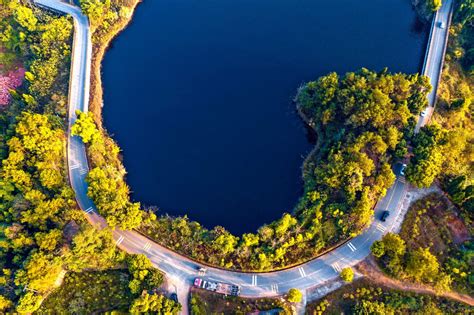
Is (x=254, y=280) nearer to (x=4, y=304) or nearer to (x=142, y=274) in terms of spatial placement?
(x=142, y=274)

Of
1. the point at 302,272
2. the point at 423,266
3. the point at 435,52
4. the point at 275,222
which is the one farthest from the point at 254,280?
the point at 435,52

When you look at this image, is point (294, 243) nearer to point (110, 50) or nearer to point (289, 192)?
point (289, 192)

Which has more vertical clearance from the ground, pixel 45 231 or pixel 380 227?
pixel 380 227

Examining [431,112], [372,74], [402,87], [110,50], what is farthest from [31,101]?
[431,112]

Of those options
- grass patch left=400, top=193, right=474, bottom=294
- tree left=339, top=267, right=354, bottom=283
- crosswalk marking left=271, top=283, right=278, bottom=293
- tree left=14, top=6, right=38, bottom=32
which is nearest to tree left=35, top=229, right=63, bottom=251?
crosswalk marking left=271, top=283, right=278, bottom=293

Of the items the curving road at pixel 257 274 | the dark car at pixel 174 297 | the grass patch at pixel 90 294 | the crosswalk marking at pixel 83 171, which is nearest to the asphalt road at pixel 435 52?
the curving road at pixel 257 274

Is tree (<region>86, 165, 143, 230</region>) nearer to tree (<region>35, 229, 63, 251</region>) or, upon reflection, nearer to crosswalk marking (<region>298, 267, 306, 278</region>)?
tree (<region>35, 229, 63, 251</region>)
